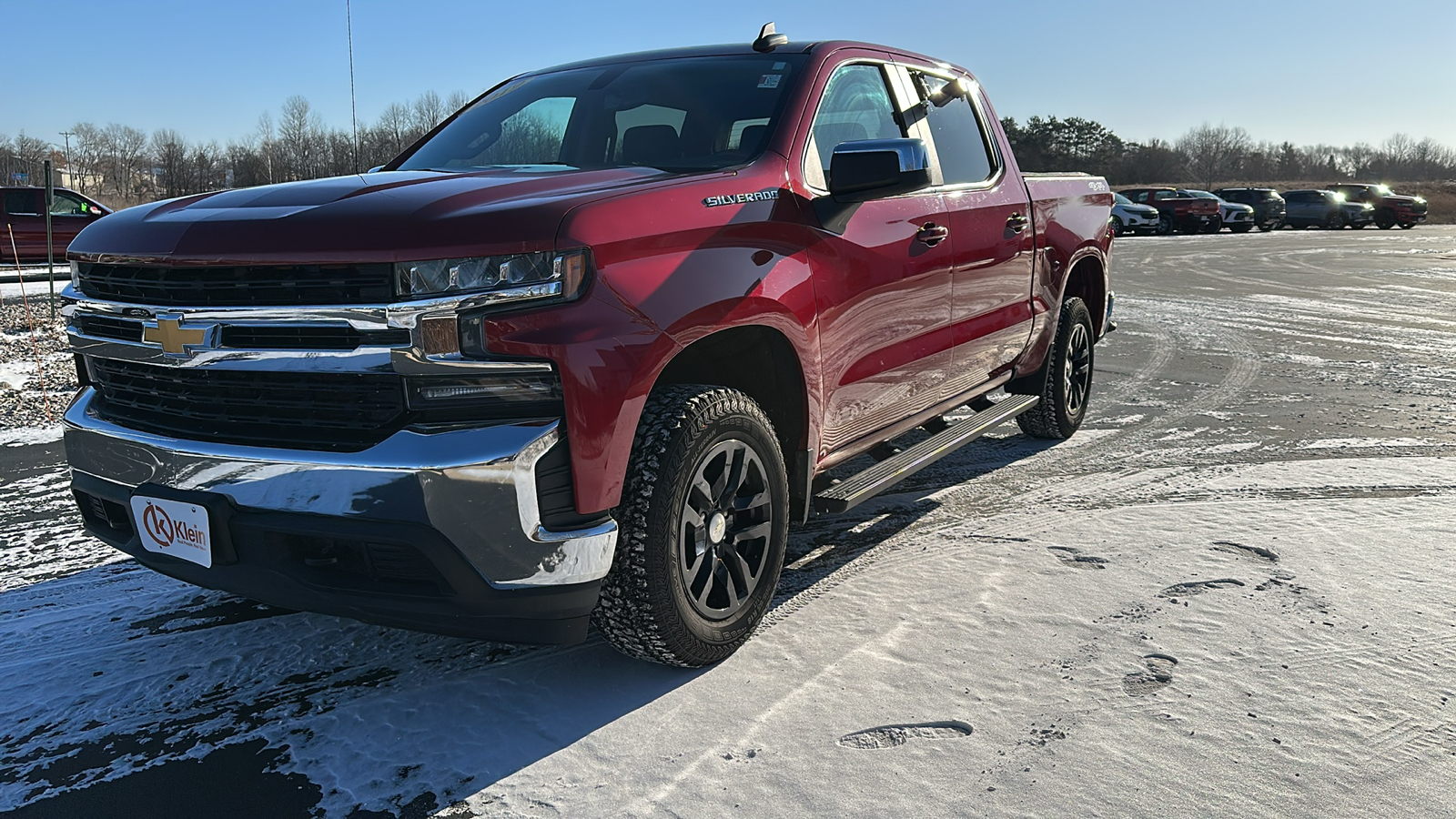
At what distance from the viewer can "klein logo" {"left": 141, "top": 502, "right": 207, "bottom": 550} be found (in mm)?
2600

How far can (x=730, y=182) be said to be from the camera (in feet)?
10.1

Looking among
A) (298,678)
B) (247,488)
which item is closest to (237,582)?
(247,488)

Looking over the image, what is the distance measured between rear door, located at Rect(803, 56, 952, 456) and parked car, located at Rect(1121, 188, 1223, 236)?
3457 centimetres

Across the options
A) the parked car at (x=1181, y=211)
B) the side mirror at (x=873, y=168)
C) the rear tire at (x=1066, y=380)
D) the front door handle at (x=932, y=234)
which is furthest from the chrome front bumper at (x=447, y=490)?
the parked car at (x=1181, y=211)

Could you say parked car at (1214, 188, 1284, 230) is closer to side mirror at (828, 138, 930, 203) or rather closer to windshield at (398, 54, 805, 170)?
windshield at (398, 54, 805, 170)

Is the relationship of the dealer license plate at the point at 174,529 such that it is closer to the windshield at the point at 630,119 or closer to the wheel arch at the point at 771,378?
the wheel arch at the point at 771,378

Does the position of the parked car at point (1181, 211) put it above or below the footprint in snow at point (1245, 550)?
above

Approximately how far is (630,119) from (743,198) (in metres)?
0.98

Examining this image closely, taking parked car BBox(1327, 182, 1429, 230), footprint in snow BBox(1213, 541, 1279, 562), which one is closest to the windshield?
footprint in snow BBox(1213, 541, 1279, 562)

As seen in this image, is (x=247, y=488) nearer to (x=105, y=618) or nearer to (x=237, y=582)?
(x=237, y=582)

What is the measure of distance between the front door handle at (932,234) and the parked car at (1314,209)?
1634 inches

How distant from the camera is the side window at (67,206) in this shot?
62.6ft

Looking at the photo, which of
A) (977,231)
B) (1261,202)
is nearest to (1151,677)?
(977,231)

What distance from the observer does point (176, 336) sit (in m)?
2.69
